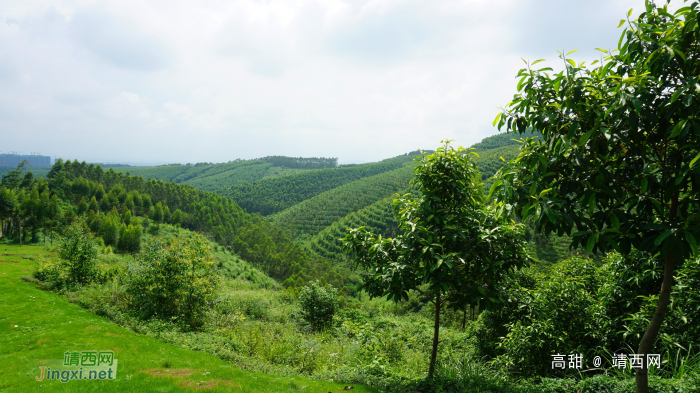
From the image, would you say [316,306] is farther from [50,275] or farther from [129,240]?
[129,240]

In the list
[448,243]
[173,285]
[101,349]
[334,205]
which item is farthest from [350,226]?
[448,243]

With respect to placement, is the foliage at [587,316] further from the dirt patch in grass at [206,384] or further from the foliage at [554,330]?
the dirt patch in grass at [206,384]

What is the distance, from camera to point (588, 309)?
732 centimetres

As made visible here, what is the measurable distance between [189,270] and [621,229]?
16.7 m

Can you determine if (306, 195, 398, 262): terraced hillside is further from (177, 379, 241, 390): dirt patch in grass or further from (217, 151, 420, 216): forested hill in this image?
(177, 379, 241, 390): dirt patch in grass

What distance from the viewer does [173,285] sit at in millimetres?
15039

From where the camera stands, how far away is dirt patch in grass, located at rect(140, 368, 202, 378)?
7688 millimetres

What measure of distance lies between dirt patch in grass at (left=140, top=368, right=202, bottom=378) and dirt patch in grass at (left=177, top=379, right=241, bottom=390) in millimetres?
838

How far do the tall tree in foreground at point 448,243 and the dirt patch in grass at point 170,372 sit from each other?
564 cm

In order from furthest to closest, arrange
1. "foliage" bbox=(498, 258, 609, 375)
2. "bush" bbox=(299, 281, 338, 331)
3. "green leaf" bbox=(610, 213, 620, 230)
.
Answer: "bush" bbox=(299, 281, 338, 331)
"foliage" bbox=(498, 258, 609, 375)
"green leaf" bbox=(610, 213, 620, 230)

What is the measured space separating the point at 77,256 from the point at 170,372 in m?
18.9

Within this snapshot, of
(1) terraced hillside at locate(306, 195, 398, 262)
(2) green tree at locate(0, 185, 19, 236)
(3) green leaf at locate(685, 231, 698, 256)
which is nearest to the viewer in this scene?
(3) green leaf at locate(685, 231, 698, 256)

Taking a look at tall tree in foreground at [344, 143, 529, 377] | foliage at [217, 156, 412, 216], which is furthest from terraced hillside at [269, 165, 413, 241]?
tall tree in foreground at [344, 143, 529, 377]

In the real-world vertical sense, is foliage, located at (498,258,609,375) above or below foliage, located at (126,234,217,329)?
above
